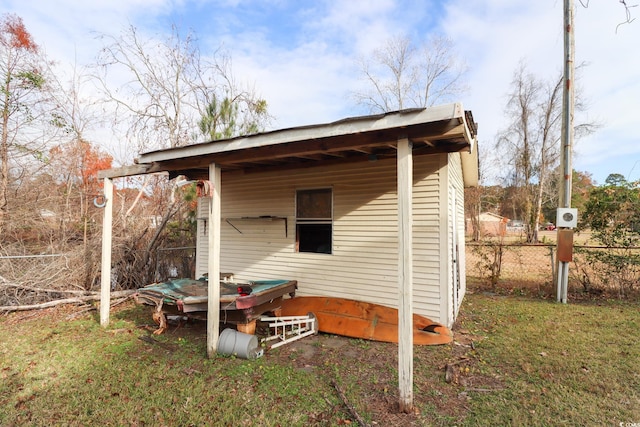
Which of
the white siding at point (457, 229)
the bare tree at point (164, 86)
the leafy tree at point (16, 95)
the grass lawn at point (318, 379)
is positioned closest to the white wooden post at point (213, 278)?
the grass lawn at point (318, 379)

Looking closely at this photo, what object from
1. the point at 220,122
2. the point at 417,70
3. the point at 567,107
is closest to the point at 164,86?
the point at 220,122

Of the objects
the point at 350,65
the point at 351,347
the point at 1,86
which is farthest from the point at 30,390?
the point at 350,65

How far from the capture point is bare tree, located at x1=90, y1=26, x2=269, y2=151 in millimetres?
9953

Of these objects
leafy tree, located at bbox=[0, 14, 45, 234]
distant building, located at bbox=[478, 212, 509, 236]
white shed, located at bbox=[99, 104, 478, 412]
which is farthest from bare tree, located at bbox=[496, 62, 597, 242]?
leafy tree, located at bbox=[0, 14, 45, 234]

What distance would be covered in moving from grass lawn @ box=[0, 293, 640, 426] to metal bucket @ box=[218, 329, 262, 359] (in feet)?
0.29

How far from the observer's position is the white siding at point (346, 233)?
13.6 feet

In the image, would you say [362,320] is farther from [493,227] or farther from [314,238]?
[493,227]

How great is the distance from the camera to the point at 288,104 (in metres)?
12.2

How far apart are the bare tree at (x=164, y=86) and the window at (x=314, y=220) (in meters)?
6.51

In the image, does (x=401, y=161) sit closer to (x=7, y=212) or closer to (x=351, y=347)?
(x=351, y=347)

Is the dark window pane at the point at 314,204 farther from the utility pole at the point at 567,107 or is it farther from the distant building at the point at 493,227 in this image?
the distant building at the point at 493,227

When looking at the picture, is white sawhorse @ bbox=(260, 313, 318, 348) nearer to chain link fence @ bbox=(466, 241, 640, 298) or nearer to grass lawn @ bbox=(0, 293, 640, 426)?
grass lawn @ bbox=(0, 293, 640, 426)

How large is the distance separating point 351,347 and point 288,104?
10.4m

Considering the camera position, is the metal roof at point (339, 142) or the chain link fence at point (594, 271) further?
the chain link fence at point (594, 271)
